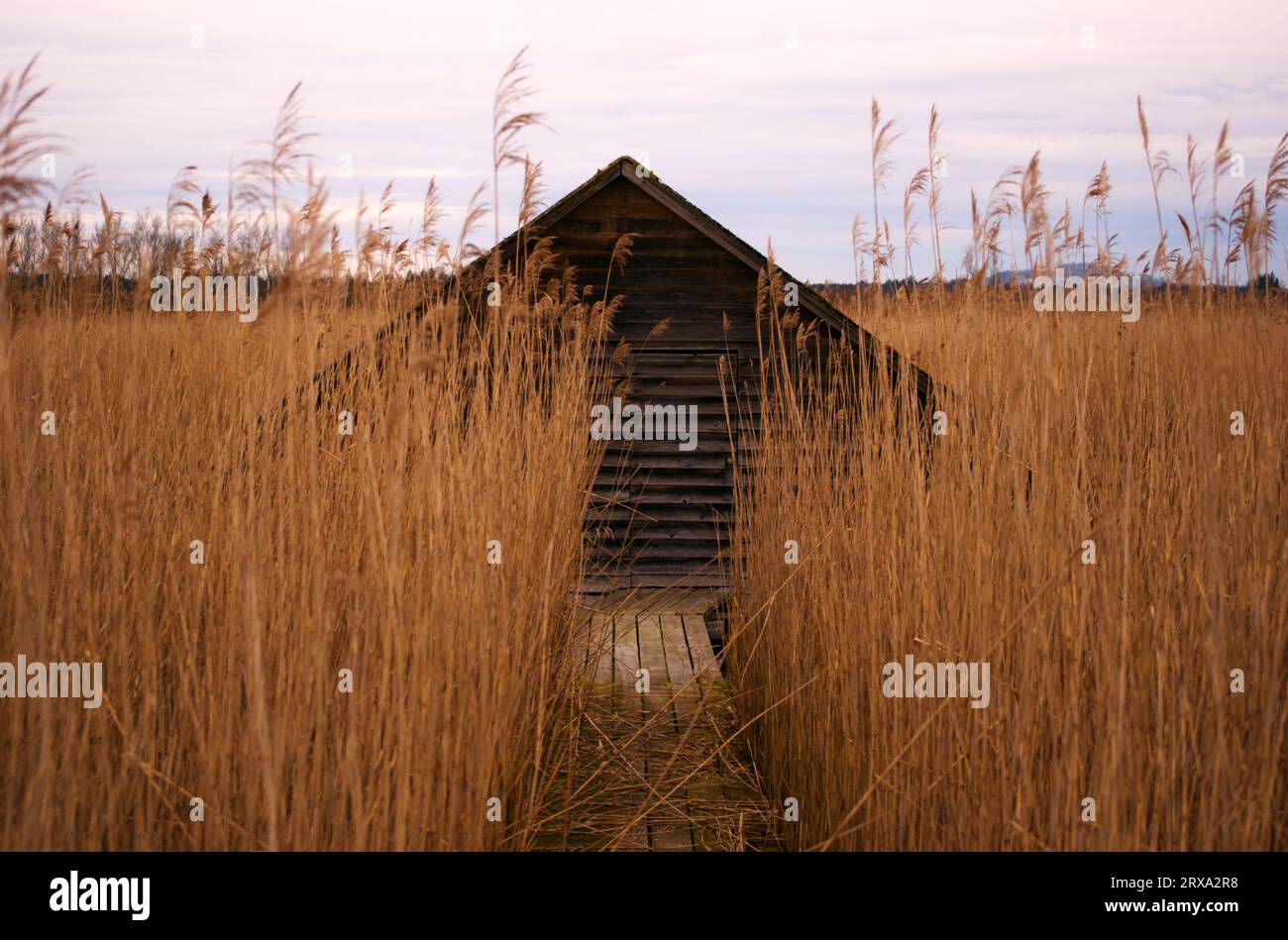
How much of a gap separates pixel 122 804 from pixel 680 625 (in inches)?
164

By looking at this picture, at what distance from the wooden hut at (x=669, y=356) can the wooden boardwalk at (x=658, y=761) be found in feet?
6.51

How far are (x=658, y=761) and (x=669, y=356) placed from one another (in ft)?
13.7

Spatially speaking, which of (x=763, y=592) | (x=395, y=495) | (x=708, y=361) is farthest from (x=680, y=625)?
(x=395, y=495)

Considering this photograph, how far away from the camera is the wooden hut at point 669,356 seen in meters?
8.00

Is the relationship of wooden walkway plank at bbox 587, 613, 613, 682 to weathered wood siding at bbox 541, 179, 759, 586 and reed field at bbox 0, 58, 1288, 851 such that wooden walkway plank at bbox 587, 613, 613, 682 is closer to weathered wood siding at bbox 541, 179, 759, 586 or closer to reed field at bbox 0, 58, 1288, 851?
reed field at bbox 0, 58, 1288, 851

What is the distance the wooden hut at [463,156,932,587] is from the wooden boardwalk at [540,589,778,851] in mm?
1983

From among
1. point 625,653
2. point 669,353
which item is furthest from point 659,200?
point 625,653

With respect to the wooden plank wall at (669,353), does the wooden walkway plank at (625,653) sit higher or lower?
lower

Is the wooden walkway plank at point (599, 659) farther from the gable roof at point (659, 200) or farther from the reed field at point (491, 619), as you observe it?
the gable roof at point (659, 200)

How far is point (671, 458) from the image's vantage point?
27.0ft

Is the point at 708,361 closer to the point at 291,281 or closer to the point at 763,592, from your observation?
the point at 763,592

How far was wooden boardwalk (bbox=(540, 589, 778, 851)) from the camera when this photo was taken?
153 inches

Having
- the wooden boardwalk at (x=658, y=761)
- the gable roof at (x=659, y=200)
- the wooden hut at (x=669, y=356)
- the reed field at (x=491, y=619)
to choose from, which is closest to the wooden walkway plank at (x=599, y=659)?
the wooden boardwalk at (x=658, y=761)

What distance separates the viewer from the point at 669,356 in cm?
815
